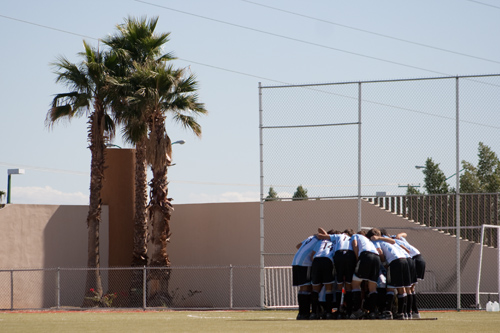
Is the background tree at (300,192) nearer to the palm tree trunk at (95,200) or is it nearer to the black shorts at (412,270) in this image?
the black shorts at (412,270)

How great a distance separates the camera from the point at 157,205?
26.0 m

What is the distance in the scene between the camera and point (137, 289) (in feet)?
86.0

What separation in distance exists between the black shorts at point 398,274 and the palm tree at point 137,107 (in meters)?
12.8

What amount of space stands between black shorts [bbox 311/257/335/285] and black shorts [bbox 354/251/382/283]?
481 millimetres

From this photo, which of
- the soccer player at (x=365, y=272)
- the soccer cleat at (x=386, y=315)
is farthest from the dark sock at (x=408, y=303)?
the soccer player at (x=365, y=272)

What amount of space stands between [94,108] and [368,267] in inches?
586

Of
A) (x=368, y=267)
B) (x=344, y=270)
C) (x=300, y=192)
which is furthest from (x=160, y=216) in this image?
(x=368, y=267)

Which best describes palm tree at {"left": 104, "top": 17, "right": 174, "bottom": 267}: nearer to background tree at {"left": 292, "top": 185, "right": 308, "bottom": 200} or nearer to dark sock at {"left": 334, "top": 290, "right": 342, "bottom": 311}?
background tree at {"left": 292, "top": 185, "right": 308, "bottom": 200}

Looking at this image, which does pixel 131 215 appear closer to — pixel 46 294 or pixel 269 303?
pixel 46 294

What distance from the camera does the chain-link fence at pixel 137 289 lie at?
84.0 ft

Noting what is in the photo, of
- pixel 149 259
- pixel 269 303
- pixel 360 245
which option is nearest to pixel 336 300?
pixel 360 245

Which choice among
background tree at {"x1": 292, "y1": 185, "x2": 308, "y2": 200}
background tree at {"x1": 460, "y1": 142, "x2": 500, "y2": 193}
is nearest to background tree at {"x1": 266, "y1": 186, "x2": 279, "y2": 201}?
background tree at {"x1": 292, "y1": 185, "x2": 308, "y2": 200}

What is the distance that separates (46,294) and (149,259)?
3.56 meters

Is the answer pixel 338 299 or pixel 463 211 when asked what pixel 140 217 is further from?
pixel 338 299
